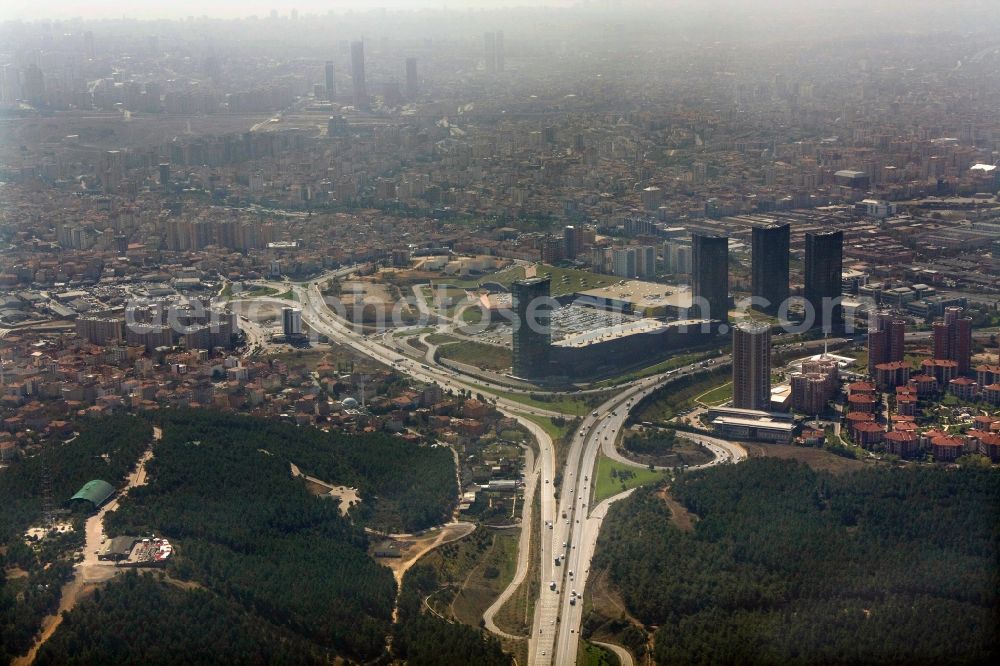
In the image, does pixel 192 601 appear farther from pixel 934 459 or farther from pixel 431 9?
pixel 431 9

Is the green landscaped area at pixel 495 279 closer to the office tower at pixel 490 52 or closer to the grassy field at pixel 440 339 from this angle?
the grassy field at pixel 440 339

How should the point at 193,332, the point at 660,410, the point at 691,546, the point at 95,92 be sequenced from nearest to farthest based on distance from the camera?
the point at 691,546
the point at 660,410
the point at 193,332
the point at 95,92

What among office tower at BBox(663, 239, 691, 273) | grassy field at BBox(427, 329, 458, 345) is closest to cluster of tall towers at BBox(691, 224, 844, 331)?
office tower at BBox(663, 239, 691, 273)

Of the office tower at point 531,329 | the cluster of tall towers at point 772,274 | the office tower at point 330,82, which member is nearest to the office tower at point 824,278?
the cluster of tall towers at point 772,274

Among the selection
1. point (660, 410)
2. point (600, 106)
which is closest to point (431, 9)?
point (600, 106)

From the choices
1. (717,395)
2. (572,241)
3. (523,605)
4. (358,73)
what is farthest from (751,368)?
(358,73)

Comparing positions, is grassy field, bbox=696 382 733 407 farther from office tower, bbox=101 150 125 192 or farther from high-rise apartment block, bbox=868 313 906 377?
office tower, bbox=101 150 125 192
